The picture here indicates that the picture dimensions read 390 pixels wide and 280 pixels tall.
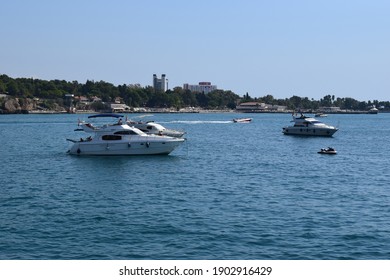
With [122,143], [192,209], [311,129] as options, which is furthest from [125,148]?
[311,129]

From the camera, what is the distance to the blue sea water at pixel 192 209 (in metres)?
27.1

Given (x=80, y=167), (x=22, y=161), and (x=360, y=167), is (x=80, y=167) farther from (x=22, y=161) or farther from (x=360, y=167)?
(x=360, y=167)

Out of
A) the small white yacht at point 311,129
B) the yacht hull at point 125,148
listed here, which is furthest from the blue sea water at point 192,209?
the small white yacht at point 311,129

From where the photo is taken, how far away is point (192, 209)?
35500 millimetres

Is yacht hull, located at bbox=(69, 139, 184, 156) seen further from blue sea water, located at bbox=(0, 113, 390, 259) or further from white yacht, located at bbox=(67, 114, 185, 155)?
blue sea water, located at bbox=(0, 113, 390, 259)

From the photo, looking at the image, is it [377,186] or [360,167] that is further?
[360,167]

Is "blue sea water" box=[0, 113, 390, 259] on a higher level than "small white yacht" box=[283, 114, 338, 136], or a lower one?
lower

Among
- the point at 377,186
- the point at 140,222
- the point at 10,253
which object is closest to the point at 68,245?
the point at 10,253

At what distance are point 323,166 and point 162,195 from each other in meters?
24.0

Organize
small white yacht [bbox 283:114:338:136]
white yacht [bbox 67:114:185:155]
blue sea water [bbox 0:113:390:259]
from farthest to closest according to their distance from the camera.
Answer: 1. small white yacht [bbox 283:114:338:136]
2. white yacht [bbox 67:114:185:155]
3. blue sea water [bbox 0:113:390:259]

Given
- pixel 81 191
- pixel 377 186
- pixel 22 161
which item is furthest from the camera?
pixel 22 161

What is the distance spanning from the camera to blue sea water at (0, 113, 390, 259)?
88.9ft

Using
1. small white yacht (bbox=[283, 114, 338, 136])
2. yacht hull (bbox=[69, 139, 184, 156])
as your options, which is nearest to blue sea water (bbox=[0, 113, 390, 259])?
yacht hull (bbox=[69, 139, 184, 156])

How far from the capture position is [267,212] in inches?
→ 1366
